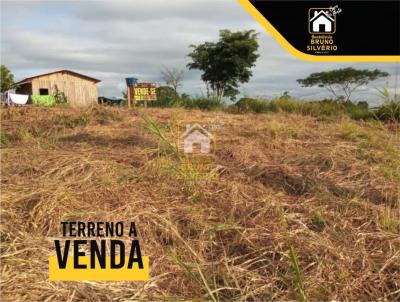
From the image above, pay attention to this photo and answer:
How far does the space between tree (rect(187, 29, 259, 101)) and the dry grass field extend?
11.3 m

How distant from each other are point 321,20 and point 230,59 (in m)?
11.7

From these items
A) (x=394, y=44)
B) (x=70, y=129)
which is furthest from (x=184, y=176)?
(x=70, y=129)

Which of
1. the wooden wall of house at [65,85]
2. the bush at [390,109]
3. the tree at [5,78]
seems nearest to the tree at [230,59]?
the wooden wall of house at [65,85]

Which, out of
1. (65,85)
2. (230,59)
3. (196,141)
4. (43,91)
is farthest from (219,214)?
(43,91)

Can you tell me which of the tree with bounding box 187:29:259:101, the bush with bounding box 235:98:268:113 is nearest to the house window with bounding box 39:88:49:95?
the tree with bounding box 187:29:259:101

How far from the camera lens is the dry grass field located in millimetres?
1251

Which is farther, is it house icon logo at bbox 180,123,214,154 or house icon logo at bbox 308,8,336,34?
house icon logo at bbox 180,123,214,154

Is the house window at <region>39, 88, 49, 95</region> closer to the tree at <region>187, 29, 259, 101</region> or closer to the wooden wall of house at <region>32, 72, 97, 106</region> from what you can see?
the wooden wall of house at <region>32, 72, 97, 106</region>

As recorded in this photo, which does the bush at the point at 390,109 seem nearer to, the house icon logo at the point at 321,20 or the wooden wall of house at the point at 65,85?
the house icon logo at the point at 321,20

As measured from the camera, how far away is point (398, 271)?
129cm

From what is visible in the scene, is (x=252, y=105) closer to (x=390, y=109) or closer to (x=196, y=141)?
(x=196, y=141)

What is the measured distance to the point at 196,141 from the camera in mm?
2852

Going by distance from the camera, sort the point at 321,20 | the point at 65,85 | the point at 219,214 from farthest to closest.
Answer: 1. the point at 65,85
2. the point at 321,20
3. the point at 219,214

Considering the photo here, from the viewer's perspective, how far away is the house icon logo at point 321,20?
218 centimetres
